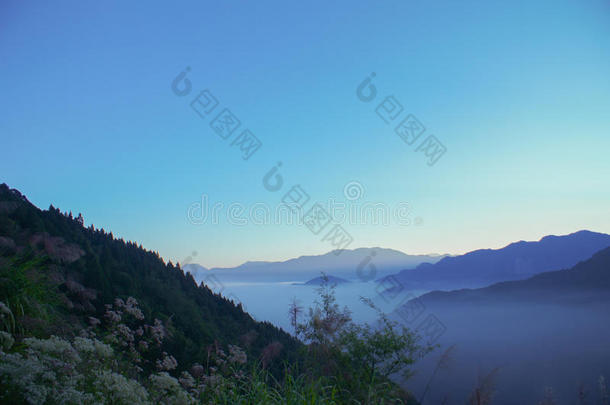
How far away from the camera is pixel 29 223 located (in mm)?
12961

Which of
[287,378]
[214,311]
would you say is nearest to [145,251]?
[214,311]

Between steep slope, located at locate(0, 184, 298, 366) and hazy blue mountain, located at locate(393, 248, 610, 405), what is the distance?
12.6 metres

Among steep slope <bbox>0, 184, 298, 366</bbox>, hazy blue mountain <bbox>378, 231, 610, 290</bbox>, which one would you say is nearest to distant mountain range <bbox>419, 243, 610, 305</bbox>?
hazy blue mountain <bbox>378, 231, 610, 290</bbox>

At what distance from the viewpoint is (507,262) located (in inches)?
2402

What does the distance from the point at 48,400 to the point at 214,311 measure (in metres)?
30.8

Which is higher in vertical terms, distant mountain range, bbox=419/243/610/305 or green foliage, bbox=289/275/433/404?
green foliage, bbox=289/275/433/404

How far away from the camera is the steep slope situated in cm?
646

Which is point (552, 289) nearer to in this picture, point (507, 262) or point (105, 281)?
point (507, 262)

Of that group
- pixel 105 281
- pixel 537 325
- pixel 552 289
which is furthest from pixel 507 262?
pixel 105 281

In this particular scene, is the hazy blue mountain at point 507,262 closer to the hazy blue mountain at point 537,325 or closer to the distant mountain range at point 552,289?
the distant mountain range at point 552,289

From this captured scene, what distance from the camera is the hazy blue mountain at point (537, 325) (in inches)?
991

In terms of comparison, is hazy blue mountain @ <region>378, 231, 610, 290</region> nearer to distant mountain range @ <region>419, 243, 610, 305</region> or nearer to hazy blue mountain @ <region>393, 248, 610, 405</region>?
distant mountain range @ <region>419, 243, 610, 305</region>

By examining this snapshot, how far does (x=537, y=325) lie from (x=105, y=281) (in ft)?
153

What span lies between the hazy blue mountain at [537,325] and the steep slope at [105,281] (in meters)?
12.6
